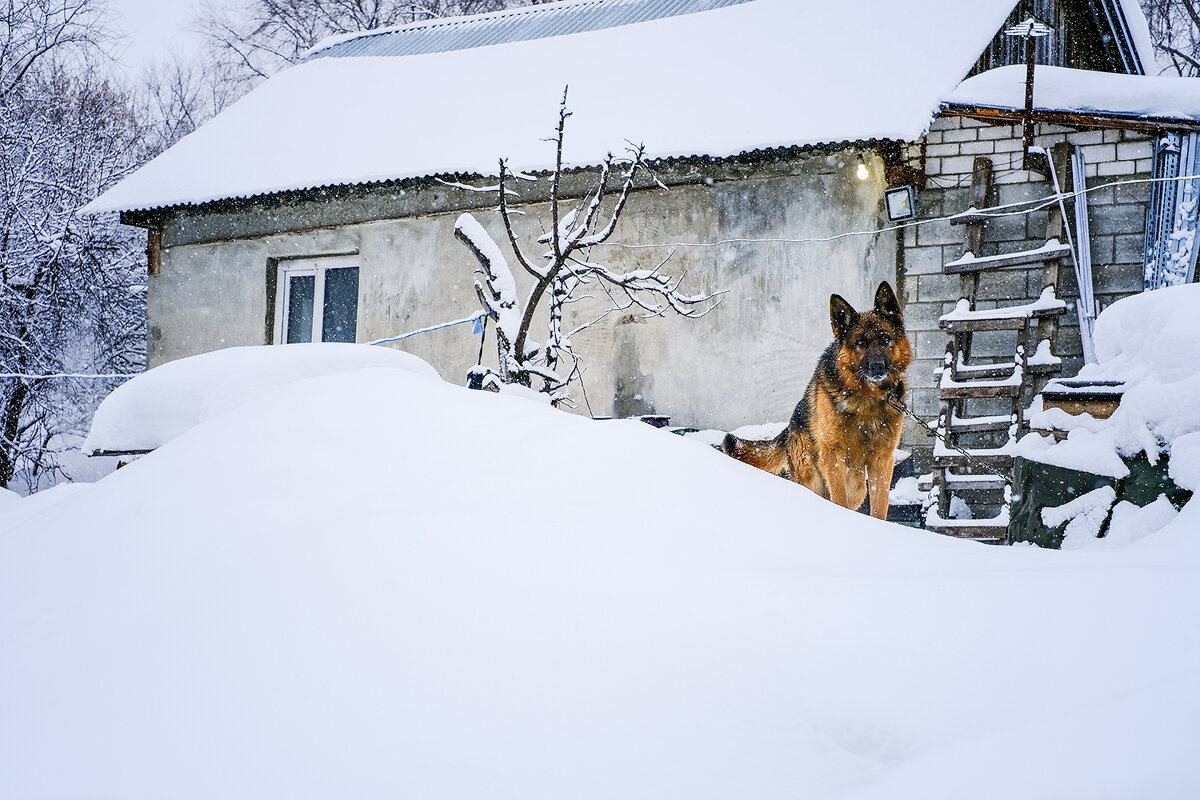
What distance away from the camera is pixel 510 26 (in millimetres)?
12102

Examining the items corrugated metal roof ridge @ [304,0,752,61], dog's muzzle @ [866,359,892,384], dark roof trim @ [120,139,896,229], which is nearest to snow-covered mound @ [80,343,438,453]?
dog's muzzle @ [866,359,892,384]

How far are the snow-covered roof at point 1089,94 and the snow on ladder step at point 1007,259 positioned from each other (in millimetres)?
972

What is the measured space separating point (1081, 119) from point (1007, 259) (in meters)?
1.08

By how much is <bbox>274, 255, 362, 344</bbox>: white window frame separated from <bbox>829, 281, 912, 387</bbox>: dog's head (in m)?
6.03

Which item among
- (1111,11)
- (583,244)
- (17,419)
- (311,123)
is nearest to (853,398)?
(583,244)

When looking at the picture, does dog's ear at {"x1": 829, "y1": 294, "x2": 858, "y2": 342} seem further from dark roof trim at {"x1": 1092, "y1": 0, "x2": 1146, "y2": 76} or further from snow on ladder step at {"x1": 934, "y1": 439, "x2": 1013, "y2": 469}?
dark roof trim at {"x1": 1092, "y1": 0, "x2": 1146, "y2": 76}

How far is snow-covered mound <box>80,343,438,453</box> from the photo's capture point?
147 inches

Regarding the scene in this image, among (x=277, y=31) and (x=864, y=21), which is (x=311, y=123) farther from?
(x=277, y=31)

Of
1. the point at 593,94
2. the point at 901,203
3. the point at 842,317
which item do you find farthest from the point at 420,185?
the point at 842,317

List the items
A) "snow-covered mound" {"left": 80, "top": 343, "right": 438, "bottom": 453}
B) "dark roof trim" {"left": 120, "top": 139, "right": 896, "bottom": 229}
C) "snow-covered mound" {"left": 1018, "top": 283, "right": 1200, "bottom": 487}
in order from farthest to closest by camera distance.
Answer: "dark roof trim" {"left": 120, "top": 139, "right": 896, "bottom": 229} < "snow-covered mound" {"left": 80, "top": 343, "right": 438, "bottom": 453} < "snow-covered mound" {"left": 1018, "top": 283, "right": 1200, "bottom": 487}

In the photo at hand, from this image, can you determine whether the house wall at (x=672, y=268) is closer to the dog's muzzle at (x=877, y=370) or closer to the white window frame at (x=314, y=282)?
the white window frame at (x=314, y=282)

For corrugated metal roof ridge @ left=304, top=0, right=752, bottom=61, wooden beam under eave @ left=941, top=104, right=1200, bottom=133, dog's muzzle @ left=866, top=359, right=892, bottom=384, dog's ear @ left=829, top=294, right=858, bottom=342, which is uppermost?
corrugated metal roof ridge @ left=304, top=0, right=752, bottom=61

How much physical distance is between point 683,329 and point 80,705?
6545 millimetres

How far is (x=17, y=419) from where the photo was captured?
12328 millimetres
